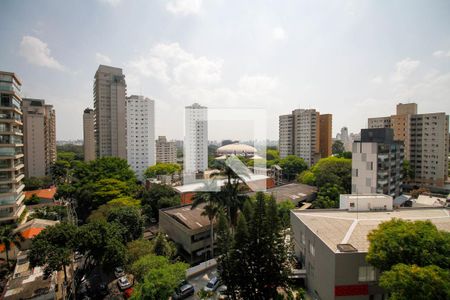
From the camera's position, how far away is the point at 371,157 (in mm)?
19344

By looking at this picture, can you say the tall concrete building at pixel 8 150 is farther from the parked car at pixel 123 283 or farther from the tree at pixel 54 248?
the parked car at pixel 123 283

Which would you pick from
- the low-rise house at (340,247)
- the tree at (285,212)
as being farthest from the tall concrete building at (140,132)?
the low-rise house at (340,247)

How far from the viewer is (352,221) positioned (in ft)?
33.6

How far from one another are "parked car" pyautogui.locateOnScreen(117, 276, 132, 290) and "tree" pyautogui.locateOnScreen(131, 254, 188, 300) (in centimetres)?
233

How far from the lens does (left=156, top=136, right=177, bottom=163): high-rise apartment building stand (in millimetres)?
48188

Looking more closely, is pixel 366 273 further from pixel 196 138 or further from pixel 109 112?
pixel 109 112

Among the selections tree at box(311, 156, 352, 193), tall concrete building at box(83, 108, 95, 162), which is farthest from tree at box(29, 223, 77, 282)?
tall concrete building at box(83, 108, 95, 162)

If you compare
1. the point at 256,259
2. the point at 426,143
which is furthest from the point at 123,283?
the point at 426,143

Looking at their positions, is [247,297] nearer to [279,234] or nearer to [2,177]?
[279,234]

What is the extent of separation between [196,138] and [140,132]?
26.6 m

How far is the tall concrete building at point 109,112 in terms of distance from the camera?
35344 millimetres

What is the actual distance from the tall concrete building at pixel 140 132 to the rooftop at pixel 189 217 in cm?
2322

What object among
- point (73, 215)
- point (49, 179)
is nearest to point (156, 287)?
point (73, 215)

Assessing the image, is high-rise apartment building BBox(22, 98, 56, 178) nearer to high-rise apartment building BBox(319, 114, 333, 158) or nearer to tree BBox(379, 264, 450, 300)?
tree BBox(379, 264, 450, 300)
